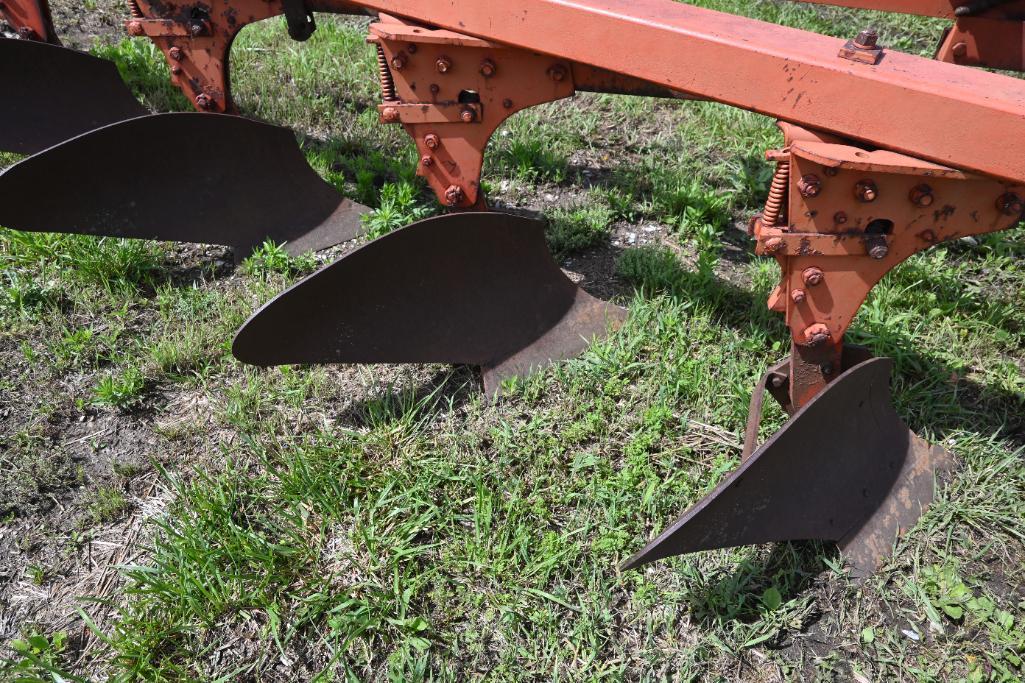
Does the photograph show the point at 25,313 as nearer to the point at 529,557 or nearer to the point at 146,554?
the point at 146,554

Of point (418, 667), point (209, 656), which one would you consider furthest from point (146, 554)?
point (418, 667)

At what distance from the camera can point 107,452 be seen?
2301 millimetres

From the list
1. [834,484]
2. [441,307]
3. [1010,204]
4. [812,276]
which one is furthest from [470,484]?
→ [1010,204]

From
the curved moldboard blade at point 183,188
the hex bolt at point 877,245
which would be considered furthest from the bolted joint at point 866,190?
the curved moldboard blade at point 183,188

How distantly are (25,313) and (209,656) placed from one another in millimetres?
1616

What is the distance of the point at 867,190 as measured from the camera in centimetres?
175

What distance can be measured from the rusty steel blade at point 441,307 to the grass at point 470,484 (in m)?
0.12

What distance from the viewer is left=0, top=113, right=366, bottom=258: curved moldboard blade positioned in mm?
2584

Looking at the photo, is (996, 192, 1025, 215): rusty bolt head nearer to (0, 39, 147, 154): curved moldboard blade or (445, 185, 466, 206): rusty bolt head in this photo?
(445, 185, 466, 206): rusty bolt head

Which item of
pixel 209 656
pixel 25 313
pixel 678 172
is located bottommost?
pixel 209 656

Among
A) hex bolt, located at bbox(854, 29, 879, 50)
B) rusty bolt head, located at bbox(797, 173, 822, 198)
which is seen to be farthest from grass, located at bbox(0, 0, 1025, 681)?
hex bolt, located at bbox(854, 29, 879, 50)

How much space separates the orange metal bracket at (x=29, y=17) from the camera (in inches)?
127

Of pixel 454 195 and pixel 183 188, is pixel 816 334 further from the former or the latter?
pixel 183 188

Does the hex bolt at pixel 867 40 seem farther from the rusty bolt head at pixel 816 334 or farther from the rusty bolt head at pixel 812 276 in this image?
the rusty bolt head at pixel 816 334
